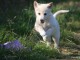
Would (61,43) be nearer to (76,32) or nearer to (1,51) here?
(76,32)

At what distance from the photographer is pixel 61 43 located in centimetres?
938

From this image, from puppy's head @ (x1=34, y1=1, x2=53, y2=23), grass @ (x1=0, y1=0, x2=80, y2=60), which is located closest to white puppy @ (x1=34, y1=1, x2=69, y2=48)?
puppy's head @ (x1=34, y1=1, x2=53, y2=23)

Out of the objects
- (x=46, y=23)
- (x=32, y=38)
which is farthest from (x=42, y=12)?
(x=32, y=38)

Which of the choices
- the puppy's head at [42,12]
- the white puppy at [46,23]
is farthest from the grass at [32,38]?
the puppy's head at [42,12]

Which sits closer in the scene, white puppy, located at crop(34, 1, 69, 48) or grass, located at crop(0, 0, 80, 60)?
grass, located at crop(0, 0, 80, 60)

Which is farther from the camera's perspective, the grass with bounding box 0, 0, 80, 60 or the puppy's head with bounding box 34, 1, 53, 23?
the puppy's head with bounding box 34, 1, 53, 23

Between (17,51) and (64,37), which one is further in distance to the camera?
(64,37)

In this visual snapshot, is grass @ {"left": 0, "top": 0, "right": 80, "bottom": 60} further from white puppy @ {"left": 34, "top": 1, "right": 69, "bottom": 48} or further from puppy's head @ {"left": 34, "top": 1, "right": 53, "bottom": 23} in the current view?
→ puppy's head @ {"left": 34, "top": 1, "right": 53, "bottom": 23}

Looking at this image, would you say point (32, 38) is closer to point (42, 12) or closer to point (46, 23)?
point (46, 23)

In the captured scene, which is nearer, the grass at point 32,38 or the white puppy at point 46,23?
the grass at point 32,38

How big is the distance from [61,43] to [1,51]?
274cm

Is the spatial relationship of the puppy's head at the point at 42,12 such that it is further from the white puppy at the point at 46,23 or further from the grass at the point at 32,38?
the grass at the point at 32,38

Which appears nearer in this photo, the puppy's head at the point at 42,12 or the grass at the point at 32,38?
the grass at the point at 32,38

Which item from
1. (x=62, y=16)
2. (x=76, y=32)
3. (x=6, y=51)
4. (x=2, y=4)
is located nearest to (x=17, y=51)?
(x=6, y=51)
